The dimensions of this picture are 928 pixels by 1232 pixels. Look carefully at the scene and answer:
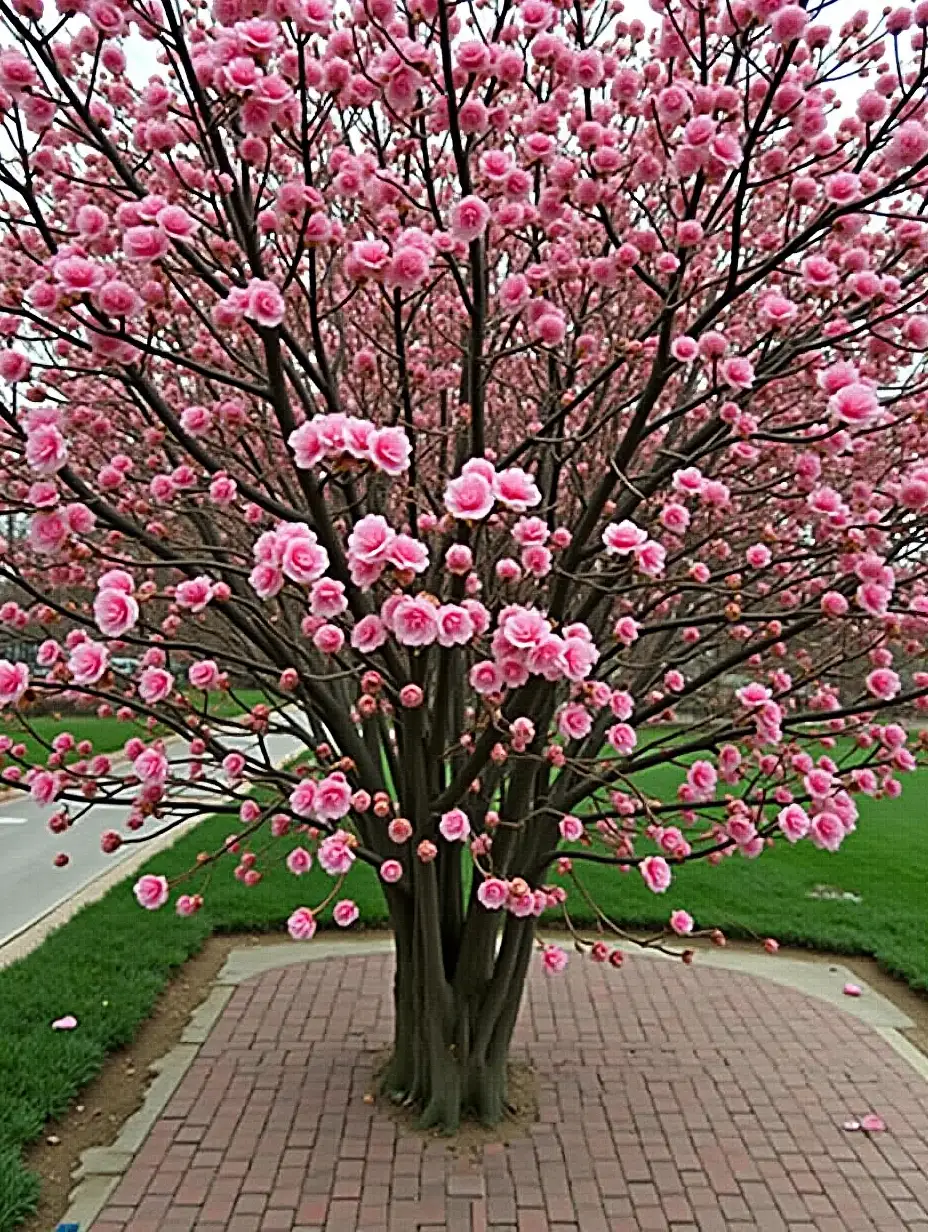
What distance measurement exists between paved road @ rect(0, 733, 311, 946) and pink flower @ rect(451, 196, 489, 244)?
147 inches

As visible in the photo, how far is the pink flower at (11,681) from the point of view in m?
2.66

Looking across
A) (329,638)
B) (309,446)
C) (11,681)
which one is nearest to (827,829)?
(329,638)

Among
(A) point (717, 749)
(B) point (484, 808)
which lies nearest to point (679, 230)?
(A) point (717, 749)

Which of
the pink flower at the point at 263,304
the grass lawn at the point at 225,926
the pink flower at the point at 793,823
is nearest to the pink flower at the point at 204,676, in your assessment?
the pink flower at the point at 263,304

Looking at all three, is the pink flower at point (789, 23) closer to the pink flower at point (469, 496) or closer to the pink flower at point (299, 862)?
the pink flower at point (469, 496)

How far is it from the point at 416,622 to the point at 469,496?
291mm

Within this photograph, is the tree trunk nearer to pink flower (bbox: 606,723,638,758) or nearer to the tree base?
the tree base

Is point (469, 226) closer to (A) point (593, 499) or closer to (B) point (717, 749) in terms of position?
(A) point (593, 499)

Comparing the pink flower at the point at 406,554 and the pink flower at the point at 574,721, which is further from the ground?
the pink flower at the point at 406,554

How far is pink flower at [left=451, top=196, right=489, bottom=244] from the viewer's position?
8.72ft

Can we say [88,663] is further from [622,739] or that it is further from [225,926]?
[225,926]

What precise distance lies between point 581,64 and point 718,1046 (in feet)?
13.5

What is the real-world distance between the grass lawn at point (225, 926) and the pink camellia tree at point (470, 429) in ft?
3.69

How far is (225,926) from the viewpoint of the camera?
6797 mm
